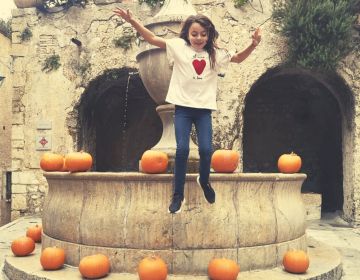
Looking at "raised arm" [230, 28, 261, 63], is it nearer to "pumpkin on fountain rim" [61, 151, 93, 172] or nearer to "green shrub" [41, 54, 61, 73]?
"pumpkin on fountain rim" [61, 151, 93, 172]

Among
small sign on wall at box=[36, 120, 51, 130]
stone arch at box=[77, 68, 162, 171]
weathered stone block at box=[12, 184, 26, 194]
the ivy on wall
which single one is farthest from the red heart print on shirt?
stone arch at box=[77, 68, 162, 171]

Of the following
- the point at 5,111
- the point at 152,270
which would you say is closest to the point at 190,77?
the point at 152,270

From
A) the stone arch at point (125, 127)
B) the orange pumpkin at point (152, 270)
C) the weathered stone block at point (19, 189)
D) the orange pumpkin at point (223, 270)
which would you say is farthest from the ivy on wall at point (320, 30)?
the weathered stone block at point (19, 189)

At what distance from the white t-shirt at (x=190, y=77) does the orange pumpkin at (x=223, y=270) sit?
45.0 inches

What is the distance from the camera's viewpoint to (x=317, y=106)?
1120 cm

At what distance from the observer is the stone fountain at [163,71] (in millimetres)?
4227

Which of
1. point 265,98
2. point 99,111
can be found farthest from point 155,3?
point 265,98

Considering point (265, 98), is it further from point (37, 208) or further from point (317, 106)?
point (37, 208)

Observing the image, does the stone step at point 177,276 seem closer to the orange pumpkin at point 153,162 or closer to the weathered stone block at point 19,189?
the orange pumpkin at point 153,162

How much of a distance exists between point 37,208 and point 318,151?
7353 millimetres

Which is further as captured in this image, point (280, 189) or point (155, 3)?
point (155, 3)

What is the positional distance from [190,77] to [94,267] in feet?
5.15

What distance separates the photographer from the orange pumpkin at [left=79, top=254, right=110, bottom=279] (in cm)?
307

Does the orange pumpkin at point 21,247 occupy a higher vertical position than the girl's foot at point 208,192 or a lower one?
lower
